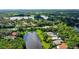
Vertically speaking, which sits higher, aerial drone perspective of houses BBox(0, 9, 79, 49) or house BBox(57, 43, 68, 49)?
aerial drone perspective of houses BBox(0, 9, 79, 49)

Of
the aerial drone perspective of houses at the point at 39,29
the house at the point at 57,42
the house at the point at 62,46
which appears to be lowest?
the house at the point at 62,46

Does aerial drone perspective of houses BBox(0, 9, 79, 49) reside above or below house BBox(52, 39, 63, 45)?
above

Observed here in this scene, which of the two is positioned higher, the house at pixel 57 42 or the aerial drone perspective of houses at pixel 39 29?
the aerial drone perspective of houses at pixel 39 29

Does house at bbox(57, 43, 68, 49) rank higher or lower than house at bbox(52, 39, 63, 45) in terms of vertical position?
lower

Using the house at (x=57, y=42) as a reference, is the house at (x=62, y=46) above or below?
below

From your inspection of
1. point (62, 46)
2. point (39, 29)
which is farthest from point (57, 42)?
point (39, 29)

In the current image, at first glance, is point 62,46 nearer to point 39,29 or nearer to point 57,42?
point 57,42

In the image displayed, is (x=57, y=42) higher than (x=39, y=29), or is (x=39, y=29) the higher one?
(x=39, y=29)

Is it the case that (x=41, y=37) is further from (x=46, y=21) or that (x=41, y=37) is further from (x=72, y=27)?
(x=72, y=27)

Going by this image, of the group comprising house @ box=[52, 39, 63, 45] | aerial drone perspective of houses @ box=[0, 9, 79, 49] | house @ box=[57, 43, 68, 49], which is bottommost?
house @ box=[57, 43, 68, 49]
